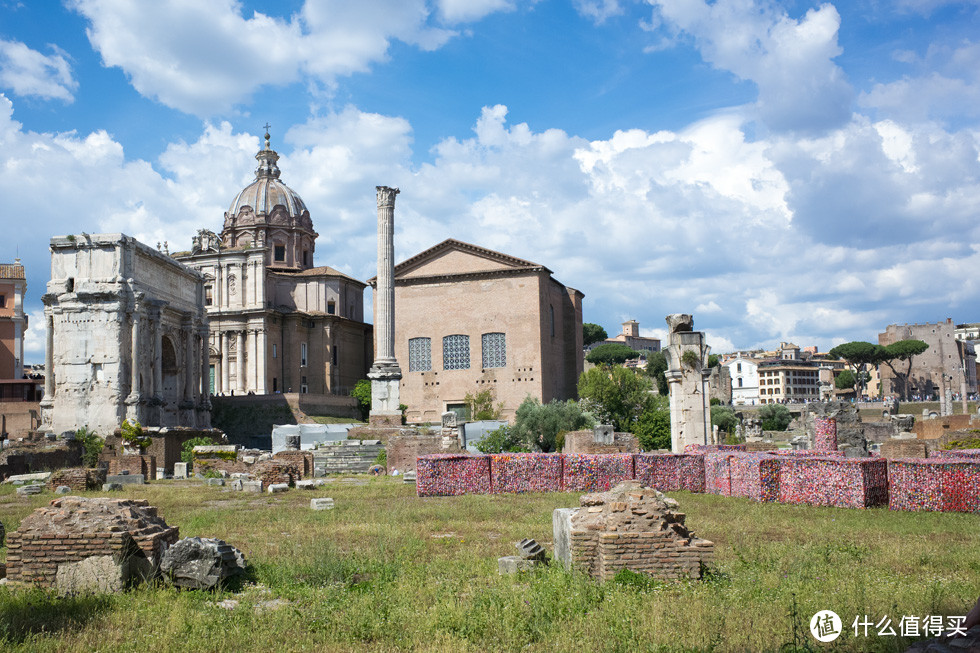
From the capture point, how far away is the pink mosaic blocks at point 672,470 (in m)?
18.3

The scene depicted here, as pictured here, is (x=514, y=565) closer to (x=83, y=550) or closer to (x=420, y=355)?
(x=83, y=550)

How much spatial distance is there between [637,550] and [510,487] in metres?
10.9

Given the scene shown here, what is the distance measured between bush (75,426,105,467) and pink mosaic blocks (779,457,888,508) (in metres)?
25.2

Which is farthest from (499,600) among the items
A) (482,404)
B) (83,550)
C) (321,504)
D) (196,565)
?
(482,404)

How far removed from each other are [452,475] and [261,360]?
38164 millimetres

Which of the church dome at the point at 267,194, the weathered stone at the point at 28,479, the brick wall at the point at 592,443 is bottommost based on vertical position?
the weathered stone at the point at 28,479

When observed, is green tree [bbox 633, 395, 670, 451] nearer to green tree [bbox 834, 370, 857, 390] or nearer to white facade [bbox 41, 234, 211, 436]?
white facade [bbox 41, 234, 211, 436]

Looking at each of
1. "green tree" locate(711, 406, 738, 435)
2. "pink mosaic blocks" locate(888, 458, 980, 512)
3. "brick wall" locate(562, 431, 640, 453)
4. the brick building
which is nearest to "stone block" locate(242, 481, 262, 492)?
"brick wall" locate(562, 431, 640, 453)

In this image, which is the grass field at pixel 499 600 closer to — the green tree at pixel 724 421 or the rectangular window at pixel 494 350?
the green tree at pixel 724 421

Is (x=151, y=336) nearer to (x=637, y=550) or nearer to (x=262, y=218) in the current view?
(x=262, y=218)

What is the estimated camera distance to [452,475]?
18547 mm

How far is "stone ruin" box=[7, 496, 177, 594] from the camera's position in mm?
7730

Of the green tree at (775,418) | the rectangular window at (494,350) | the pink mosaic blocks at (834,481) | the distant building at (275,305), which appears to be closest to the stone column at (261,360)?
the distant building at (275,305)

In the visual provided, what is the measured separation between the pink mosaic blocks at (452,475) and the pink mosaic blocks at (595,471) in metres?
1.80
